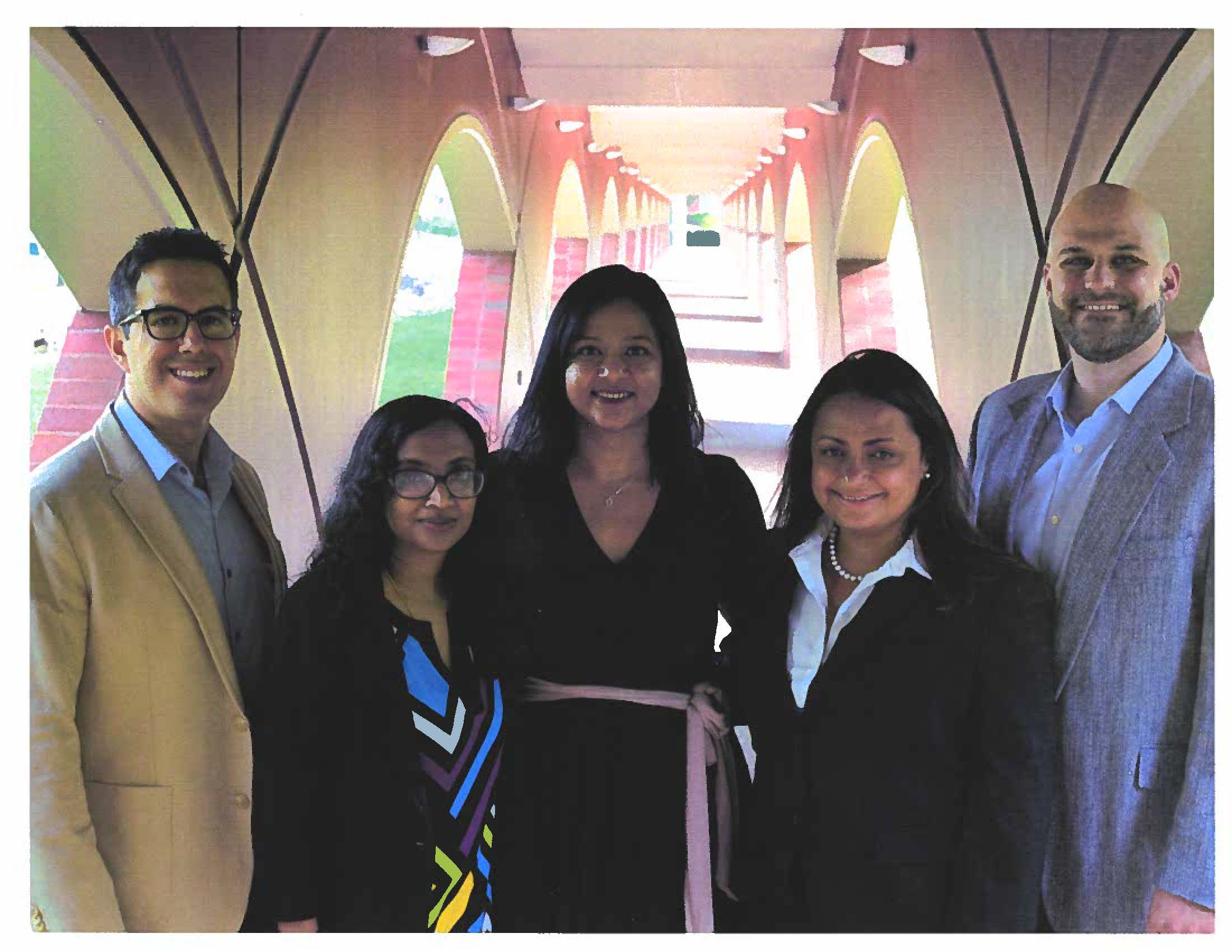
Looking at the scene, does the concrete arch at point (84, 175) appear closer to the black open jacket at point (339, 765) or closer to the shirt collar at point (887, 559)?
the black open jacket at point (339, 765)

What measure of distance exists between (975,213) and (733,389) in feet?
15.5

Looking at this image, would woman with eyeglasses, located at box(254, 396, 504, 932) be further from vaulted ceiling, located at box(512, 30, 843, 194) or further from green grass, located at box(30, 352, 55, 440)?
vaulted ceiling, located at box(512, 30, 843, 194)

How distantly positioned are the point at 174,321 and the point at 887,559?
106 cm

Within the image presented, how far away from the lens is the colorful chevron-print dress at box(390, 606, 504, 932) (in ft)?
5.03

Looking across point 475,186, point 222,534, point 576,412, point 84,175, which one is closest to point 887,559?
point 576,412

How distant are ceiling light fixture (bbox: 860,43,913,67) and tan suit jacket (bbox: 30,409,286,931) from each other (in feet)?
9.55

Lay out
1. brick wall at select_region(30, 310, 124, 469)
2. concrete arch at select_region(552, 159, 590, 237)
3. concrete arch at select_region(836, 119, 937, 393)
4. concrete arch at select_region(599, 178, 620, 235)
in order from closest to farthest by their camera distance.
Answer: brick wall at select_region(30, 310, 124, 469)
concrete arch at select_region(836, 119, 937, 393)
concrete arch at select_region(552, 159, 590, 237)
concrete arch at select_region(599, 178, 620, 235)

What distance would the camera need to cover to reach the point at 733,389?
317 inches

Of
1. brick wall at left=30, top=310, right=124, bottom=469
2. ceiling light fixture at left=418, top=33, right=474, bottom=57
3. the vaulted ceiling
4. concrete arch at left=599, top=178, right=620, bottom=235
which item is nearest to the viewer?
brick wall at left=30, top=310, right=124, bottom=469

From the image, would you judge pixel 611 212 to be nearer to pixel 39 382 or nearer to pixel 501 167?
pixel 501 167

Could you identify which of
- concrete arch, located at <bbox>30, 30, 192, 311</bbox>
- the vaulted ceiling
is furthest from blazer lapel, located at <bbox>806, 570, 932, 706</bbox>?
the vaulted ceiling

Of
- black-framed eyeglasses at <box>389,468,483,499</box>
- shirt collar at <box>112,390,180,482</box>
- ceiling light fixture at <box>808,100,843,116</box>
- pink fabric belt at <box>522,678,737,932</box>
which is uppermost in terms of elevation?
ceiling light fixture at <box>808,100,843,116</box>
